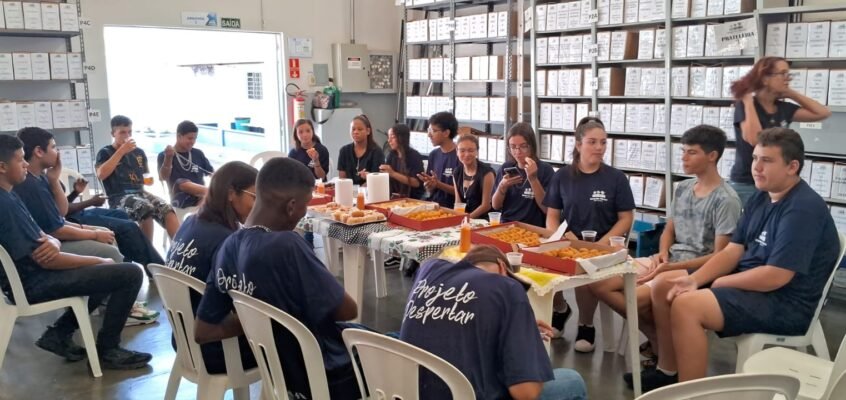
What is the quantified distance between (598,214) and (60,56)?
4695 millimetres

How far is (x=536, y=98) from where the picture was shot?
6445 millimetres

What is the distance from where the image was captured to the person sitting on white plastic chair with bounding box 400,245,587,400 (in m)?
1.75

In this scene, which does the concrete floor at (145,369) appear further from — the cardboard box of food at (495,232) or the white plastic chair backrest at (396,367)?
the white plastic chair backrest at (396,367)

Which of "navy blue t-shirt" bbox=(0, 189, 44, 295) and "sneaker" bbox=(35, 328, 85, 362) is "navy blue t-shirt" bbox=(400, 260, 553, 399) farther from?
"sneaker" bbox=(35, 328, 85, 362)

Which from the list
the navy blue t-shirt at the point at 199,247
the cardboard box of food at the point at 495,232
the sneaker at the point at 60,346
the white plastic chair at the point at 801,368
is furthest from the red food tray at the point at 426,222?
the sneaker at the point at 60,346

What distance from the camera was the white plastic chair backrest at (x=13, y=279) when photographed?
3160 mm

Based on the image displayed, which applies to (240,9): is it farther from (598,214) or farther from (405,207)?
(598,214)

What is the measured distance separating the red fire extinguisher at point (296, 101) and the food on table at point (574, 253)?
514 centimetres

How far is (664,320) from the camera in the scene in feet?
10.1

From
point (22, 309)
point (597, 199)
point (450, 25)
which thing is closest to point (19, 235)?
point (22, 309)

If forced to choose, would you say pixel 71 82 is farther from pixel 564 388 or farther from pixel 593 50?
pixel 564 388

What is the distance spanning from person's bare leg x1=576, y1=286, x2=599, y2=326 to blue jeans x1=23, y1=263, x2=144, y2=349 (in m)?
2.37

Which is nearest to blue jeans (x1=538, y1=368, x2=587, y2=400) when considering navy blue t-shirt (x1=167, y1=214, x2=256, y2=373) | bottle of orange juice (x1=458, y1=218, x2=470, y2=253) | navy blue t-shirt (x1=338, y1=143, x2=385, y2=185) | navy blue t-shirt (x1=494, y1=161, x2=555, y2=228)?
bottle of orange juice (x1=458, y1=218, x2=470, y2=253)

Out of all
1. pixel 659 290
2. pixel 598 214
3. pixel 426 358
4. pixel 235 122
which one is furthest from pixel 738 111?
pixel 235 122
